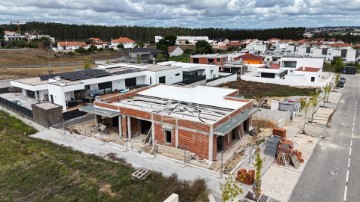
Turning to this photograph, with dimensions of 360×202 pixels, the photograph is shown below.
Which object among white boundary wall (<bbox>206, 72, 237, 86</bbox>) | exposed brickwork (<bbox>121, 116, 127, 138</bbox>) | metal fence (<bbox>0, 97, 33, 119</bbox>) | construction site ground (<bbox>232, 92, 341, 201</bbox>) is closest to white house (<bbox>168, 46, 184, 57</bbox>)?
white boundary wall (<bbox>206, 72, 237, 86</bbox>)

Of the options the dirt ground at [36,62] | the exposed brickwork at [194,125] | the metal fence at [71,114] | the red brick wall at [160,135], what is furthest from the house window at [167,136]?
the dirt ground at [36,62]

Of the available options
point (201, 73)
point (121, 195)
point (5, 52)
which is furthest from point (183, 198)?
point (5, 52)

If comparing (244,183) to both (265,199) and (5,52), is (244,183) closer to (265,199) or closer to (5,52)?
(265,199)

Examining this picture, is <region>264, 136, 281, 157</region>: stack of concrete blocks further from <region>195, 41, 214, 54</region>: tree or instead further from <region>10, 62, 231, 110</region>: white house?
<region>195, 41, 214, 54</region>: tree

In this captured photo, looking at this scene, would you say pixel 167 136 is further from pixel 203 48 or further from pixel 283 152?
pixel 203 48

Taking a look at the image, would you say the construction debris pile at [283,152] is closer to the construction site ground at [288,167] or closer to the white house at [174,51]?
the construction site ground at [288,167]

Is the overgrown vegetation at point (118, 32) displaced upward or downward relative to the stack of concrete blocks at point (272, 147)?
upward
